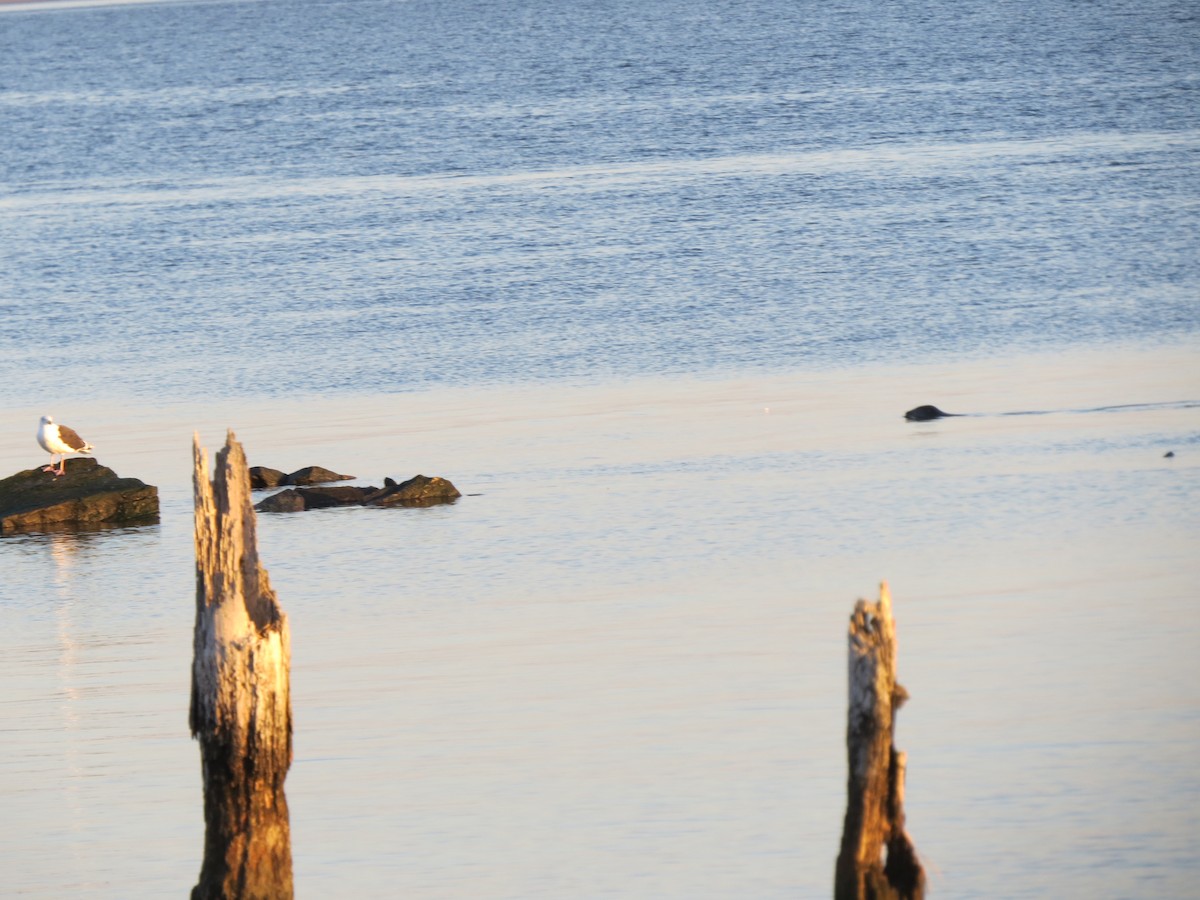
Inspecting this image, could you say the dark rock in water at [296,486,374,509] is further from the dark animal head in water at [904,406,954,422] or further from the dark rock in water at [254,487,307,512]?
the dark animal head in water at [904,406,954,422]

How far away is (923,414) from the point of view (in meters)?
36.8

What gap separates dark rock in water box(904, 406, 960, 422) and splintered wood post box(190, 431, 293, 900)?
24.6 metres

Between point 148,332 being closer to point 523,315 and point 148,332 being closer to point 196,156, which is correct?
point 523,315

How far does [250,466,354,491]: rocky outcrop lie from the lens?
3234 cm

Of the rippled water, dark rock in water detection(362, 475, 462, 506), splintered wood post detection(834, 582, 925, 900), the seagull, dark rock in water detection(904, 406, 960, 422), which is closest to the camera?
splintered wood post detection(834, 582, 925, 900)

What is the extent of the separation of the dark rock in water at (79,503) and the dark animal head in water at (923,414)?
42.8 ft

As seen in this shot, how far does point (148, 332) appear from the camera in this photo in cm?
5303

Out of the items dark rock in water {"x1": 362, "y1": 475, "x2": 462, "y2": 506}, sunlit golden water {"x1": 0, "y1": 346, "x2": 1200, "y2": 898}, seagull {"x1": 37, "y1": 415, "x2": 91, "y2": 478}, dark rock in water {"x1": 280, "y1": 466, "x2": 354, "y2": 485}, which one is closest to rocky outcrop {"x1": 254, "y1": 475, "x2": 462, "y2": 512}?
dark rock in water {"x1": 362, "y1": 475, "x2": 462, "y2": 506}

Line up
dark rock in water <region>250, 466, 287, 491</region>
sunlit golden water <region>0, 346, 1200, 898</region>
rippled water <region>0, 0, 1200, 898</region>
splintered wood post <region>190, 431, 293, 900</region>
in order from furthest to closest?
dark rock in water <region>250, 466, 287, 491</region>
rippled water <region>0, 0, 1200, 898</region>
sunlit golden water <region>0, 346, 1200, 898</region>
splintered wood post <region>190, 431, 293, 900</region>

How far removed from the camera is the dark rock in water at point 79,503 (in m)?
31.3

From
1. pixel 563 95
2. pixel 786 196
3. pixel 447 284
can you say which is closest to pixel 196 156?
pixel 563 95

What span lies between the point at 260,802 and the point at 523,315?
38.6 meters

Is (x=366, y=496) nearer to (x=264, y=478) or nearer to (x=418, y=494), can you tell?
(x=418, y=494)

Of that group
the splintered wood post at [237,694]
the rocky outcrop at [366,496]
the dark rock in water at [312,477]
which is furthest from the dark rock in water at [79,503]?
the splintered wood post at [237,694]
